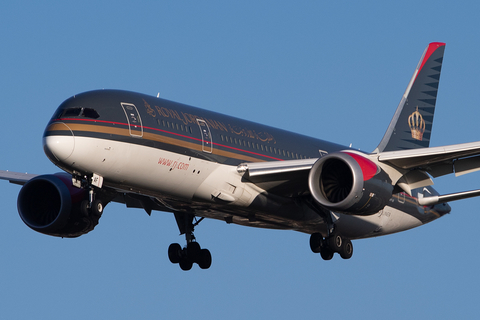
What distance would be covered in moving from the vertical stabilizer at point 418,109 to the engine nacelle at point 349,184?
10.9 m

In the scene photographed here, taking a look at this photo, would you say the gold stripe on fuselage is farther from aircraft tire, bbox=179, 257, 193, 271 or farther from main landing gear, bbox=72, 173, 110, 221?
aircraft tire, bbox=179, 257, 193, 271

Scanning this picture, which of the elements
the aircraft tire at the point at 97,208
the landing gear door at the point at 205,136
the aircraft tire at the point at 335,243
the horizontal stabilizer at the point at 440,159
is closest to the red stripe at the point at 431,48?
the aircraft tire at the point at 335,243

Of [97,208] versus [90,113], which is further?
[97,208]

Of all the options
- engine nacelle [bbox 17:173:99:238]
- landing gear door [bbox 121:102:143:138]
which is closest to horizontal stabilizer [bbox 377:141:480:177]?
landing gear door [bbox 121:102:143:138]

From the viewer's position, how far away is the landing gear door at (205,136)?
25.8 m

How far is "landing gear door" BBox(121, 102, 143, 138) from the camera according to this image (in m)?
23.8

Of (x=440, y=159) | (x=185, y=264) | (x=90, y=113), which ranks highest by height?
(x=440, y=159)

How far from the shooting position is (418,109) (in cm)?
3894

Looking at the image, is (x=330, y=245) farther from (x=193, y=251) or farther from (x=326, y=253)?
(x=193, y=251)

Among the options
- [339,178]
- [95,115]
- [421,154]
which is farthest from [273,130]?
[95,115]

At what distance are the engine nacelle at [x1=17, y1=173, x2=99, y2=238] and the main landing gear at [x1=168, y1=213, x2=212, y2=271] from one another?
420 cm

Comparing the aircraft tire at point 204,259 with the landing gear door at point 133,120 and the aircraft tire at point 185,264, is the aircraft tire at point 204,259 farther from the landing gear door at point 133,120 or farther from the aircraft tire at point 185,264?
the landing gear door at point 133,120

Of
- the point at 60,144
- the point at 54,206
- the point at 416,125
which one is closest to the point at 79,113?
the point at 60,144

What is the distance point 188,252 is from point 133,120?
9.83 m
